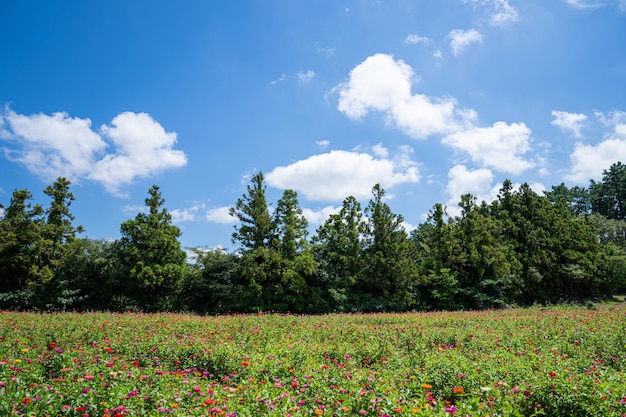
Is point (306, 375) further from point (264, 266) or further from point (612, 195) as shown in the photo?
point (612, 195)

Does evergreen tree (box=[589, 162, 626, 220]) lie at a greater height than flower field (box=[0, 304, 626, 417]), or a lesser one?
greater

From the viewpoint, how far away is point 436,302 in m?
28.0

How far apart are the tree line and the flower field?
13.6m

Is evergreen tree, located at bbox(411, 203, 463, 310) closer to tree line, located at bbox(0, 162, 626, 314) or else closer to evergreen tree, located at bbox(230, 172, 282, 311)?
tree line, located at bbox(0, 162, 626, 314)

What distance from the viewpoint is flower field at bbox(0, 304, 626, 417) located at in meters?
4.19

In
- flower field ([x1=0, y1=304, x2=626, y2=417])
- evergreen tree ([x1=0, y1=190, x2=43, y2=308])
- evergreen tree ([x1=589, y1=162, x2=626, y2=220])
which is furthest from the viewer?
evergreen tree ([x1=589, y1=162, x2=626, y2=220])

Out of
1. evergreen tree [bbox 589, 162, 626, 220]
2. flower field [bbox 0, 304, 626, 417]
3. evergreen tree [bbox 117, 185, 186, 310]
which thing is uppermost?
evergreen tree [bbox 589, 162, 626, 220]

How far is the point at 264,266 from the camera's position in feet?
80.4

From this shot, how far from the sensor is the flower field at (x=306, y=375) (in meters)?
4.19

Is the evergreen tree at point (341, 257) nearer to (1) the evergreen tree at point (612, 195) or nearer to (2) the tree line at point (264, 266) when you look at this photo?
(2) the tree line at point (264, 266)

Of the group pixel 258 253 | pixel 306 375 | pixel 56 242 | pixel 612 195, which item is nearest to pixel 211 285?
pixel 258 253

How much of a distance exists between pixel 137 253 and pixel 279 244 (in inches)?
376

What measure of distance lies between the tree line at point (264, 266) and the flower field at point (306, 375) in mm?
13604

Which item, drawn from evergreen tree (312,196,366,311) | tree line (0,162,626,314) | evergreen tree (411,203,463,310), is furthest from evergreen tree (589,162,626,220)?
evergreen tree (312,196,366,311)
